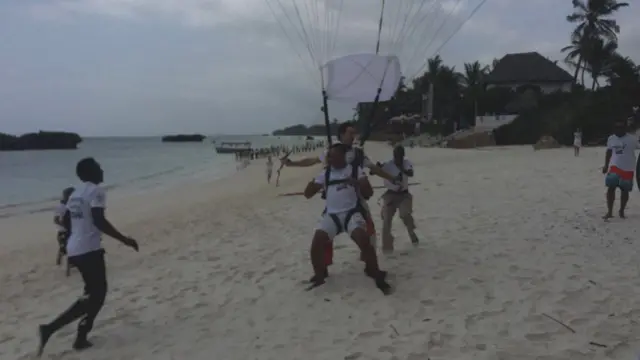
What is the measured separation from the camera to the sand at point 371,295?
4730 millimetres

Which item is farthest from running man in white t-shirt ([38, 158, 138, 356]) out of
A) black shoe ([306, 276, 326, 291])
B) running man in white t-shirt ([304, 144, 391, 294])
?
black shoe ([306, 276, 326, 291])

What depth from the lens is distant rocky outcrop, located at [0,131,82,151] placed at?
125812 millimetres

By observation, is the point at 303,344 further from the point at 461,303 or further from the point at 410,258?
the point at 410,258

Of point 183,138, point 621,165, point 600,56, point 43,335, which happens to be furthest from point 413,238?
point 183,138

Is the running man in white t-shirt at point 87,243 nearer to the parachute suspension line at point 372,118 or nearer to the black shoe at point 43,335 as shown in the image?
the black shoe at point 43,335

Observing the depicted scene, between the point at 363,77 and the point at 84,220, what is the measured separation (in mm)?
4028

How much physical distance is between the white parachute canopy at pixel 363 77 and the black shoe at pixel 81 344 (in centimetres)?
416

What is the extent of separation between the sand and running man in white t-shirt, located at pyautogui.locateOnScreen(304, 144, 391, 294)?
0.40 meters

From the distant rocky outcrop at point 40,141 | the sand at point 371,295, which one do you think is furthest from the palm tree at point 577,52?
the distant rocky outcrop at point 40,141

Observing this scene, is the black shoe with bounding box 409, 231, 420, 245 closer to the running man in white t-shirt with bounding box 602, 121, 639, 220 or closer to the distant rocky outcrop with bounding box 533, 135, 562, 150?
the running man in white t-shirt with bounding box 602, 121, 639, 220

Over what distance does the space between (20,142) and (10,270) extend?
437ft

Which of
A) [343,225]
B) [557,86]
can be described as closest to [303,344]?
[343,225]

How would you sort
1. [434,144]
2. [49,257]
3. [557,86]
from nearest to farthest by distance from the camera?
[49,257] → [434,144] → [557,86]

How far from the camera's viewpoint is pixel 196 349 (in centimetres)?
496
